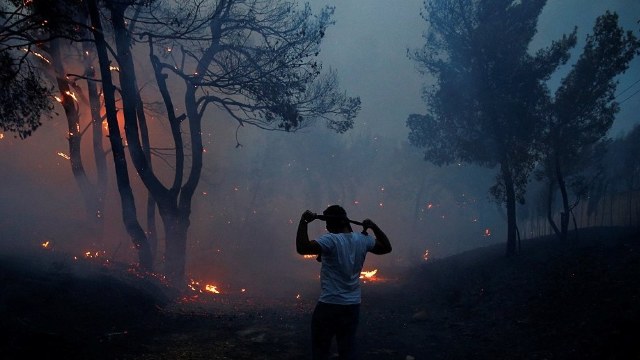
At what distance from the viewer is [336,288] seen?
4703 millimetres

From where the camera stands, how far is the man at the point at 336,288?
183 inches

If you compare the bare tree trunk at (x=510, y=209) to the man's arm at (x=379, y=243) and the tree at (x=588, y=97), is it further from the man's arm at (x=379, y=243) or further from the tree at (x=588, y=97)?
the man's arm at (x=379, y=243)

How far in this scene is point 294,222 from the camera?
58.2m

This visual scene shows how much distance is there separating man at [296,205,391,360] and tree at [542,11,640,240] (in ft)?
57.1

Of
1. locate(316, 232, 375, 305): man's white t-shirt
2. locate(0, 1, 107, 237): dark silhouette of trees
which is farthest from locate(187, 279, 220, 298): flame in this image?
locate(316, 232, 375, 305): man's white t-shirt

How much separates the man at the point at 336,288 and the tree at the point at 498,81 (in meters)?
15.4

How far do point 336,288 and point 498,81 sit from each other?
17.0 meters

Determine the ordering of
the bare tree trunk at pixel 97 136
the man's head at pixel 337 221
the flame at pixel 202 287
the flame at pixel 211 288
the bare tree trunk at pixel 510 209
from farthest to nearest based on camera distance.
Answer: the bare tree trunk at pixel 97 136 < the bare tree trunk at pixel 510 209 < the flame at pixel 211 288 < the flame at pixel 202 287 < the man's head at pixel 337 221

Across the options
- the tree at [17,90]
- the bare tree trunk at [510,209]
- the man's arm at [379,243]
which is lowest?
the man's arm at [379,243]

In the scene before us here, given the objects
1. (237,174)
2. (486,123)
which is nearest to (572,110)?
(486,123)

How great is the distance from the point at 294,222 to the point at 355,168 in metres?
12.1

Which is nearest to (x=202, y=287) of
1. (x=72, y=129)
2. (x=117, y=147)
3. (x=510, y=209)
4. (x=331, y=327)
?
(x=117, y=147)

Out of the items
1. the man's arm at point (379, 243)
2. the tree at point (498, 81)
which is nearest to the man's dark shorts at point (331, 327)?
the man's arm at point (379, 243)

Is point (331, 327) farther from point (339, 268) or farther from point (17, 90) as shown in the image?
point (17, 90)
